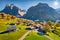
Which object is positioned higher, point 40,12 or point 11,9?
point 11,9

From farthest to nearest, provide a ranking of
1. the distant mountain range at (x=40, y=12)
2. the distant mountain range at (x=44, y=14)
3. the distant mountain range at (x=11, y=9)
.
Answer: the distant mountain range at (x=11, y=9), the distant mountain range at (x=40, y=12), the distant mountain range at (x=44, y=14)

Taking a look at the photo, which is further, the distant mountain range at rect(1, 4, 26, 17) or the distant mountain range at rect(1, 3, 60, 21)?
the distant mountain range at rect(1, 4, 26, 17)

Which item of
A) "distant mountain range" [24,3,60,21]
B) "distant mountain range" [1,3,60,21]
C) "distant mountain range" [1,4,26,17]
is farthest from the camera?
"distant mountain range" [1,4,26,17]

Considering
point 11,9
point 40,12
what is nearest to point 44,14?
point 40,12

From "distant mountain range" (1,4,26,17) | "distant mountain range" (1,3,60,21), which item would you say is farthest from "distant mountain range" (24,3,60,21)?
"distant mountain range" (1,4,26,17)

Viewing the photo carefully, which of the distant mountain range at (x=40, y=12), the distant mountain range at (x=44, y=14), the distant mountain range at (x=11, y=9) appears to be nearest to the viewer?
the distant mountain range at (x=44, y=14)

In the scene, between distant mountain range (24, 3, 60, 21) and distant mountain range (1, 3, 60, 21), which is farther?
distant mountain range (1, 3, 60, 21)

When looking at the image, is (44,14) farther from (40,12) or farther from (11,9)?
(11,9)

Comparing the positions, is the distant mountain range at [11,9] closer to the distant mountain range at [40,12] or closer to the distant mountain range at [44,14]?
the distant mountain range at [40,12]

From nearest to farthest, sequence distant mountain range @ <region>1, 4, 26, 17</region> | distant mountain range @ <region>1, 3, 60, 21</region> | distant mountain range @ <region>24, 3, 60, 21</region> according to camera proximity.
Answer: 1. distant mountain range @ <region>24, 3, 60, 21</region>
2. distant mountain range @ <region>1, 3, 60, 21</region>
3. distant mountain range @ <region>1, 4, 26, 17</region>

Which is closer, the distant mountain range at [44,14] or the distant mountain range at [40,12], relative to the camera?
the distant mountain range at [44,14]

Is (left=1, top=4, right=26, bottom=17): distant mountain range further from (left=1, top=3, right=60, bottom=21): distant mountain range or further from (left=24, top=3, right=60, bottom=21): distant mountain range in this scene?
(left=24, top=3, right=60, bottom=21): distant mountain range

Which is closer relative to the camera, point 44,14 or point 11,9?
point 44,14

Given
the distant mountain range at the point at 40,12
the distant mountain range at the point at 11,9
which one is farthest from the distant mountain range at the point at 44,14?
the distant mountain range at the point at 11,9
